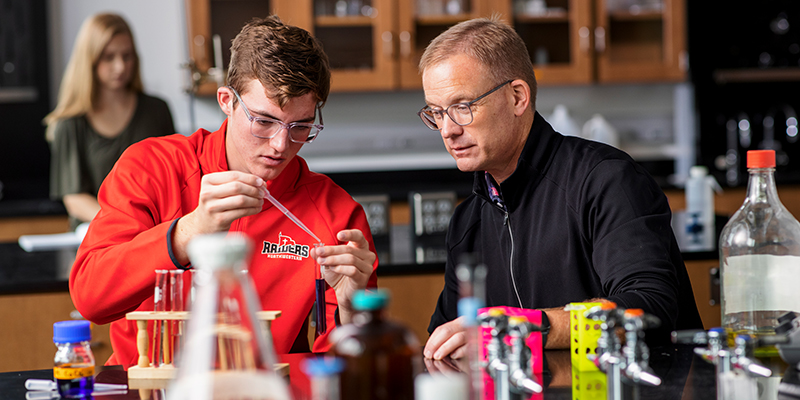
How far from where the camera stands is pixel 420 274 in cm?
229

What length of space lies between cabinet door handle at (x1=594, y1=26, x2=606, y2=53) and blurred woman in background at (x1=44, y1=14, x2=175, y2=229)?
2475 mm

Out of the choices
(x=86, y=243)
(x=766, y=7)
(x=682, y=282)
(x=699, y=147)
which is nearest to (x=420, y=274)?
(x=682, y=282)

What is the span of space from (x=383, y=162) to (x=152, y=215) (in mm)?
3140

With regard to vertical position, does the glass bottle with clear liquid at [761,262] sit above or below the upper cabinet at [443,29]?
below

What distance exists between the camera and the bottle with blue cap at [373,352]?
716 mm

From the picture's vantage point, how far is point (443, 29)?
426 centimetres

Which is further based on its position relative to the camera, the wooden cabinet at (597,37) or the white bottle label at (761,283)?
the wooden cabinet at (597,37)

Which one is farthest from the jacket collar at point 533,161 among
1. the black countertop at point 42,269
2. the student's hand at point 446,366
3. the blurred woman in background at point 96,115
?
the blurred woman in background at point 96,115

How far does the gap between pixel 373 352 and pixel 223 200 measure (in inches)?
23.9

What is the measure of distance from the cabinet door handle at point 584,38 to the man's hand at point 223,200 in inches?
134

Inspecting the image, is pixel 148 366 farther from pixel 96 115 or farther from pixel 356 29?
pixel 356 29

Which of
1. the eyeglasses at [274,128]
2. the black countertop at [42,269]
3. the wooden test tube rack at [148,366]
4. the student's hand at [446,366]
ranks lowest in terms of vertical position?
the black countertop at [42,269]

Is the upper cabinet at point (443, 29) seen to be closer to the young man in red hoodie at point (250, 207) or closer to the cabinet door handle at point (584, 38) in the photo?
the cabinet door handle at point (584, 38)

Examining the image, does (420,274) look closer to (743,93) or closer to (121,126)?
(121,126)
